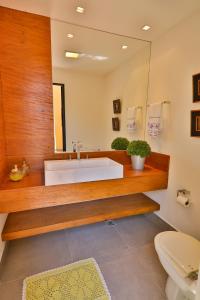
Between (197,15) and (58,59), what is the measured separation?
150cm

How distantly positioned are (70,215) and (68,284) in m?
0.66

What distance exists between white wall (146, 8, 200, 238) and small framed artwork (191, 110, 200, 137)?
56mm

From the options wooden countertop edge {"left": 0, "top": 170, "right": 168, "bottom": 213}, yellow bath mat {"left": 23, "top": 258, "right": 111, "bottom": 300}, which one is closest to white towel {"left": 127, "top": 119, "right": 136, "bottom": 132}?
wooden countertop edge {"left": 0, "top": 170, "right": 168, "bottom": 213}

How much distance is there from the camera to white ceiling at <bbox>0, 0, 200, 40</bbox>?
1.54m

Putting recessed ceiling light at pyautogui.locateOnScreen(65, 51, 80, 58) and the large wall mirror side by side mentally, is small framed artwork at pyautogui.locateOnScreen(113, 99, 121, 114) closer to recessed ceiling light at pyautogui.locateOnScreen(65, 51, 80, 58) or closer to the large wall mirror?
the large wall mirror

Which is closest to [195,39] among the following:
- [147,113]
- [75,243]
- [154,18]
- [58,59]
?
[154,18]

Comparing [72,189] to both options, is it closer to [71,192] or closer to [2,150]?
[71,192]

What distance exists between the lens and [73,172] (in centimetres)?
167

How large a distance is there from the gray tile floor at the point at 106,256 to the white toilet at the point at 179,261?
0.22 meters

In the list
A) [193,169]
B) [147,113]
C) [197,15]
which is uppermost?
[197,15]

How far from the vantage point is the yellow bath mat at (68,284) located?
1339 mm

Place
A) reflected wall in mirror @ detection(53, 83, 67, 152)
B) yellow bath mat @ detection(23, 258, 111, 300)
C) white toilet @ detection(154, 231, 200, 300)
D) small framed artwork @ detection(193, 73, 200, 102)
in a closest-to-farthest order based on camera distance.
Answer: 1. white toilet @ detection(154, 231, 200, 300)
2. yellow bath mat @ detection(23, 258, 111, 300)
3. small framed artwork @ detection(193, 73, 200, 102)
4. reflected wall in mirror @ detection(53, 83, 67, 152)

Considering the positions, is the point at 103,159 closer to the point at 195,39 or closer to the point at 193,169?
the point at 193,169

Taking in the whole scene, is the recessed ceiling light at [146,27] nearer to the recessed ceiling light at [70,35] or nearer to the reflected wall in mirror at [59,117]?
the recessed ceiling light at [70,35]
